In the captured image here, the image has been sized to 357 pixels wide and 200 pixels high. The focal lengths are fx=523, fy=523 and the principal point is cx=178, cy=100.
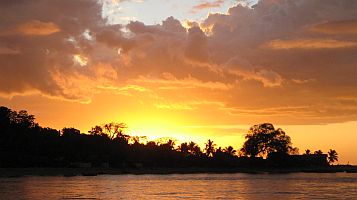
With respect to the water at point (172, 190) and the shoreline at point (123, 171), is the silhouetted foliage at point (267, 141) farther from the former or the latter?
the water at point (172, 190)

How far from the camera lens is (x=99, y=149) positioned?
168125mm

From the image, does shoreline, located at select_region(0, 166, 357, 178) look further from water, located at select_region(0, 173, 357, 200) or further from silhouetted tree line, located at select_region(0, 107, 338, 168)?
water, located at select_region(0, 173, 357, 200)

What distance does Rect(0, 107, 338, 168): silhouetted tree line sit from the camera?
14325 centimetres

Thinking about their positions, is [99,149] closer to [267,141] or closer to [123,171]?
[123,171]

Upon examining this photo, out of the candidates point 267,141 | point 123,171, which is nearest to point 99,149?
point 123,171

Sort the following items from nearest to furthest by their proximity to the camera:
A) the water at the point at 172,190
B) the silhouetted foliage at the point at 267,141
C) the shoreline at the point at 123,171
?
the water at the point at 172,190
the shoreline at the point at 123,171
the silhouetted foliage at the point at 267,141

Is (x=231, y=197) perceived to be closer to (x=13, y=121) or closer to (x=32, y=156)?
(x=32, y=156)

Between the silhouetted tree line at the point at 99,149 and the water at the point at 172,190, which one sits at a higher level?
the silhouetted tree line at the point at 99,149

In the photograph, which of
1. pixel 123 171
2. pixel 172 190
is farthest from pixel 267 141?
pixel 172 190

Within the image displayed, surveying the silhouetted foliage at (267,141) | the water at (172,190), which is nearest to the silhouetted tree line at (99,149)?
the silhouetted foliage at (267,141)

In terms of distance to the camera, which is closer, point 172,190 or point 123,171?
point 172,190

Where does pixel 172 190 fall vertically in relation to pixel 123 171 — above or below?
below

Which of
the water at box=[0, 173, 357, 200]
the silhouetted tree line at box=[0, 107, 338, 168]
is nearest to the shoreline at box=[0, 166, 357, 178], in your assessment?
the silhouetted tree line at box=[0, 107, 338, 168]

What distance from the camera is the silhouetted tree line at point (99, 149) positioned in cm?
14325
